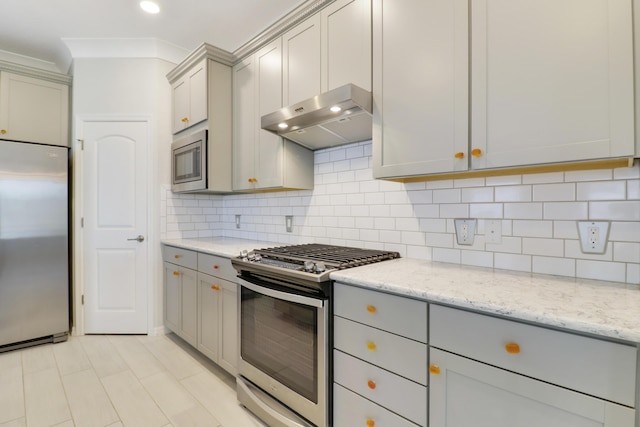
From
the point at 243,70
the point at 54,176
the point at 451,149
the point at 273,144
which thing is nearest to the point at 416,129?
the point at 451,149

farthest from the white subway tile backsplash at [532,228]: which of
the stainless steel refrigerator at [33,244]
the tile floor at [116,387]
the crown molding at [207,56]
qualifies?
the stainless steel refrigerator at [33,244]

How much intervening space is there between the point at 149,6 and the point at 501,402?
10.7 feet

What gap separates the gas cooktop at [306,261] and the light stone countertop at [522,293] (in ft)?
0.27

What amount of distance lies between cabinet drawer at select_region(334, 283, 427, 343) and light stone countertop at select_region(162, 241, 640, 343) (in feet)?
0.14

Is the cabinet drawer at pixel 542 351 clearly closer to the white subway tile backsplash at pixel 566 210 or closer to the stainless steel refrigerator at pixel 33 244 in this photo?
the white subway tile backsplash at pixel 566 210

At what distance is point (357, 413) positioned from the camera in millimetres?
1349

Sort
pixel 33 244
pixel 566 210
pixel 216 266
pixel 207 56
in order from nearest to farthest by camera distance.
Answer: pixel 566 210 → pixel 216 266 → pixel 207 56 → pixel 33 244

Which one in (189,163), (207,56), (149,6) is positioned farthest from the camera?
(189,163)

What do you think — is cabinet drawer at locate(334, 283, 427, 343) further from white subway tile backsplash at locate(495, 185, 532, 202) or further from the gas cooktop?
white subway tile backsplash at locate(495, 185, 532, 202)

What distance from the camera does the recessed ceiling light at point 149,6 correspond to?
2.34 meters

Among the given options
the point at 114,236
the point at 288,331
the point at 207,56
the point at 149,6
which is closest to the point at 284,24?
the point at 207,56

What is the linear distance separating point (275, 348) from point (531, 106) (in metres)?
1.68

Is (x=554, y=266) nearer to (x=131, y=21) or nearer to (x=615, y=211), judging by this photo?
(x=615, y=211)

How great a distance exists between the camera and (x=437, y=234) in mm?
1747
